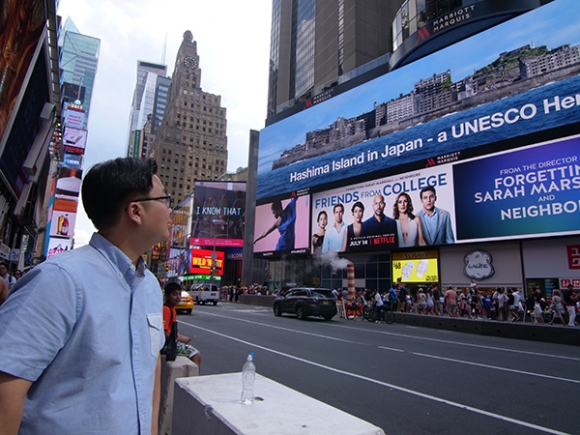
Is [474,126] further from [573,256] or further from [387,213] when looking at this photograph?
[573,256]

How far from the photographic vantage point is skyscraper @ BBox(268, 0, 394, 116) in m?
47.1

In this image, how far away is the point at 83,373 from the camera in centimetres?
126

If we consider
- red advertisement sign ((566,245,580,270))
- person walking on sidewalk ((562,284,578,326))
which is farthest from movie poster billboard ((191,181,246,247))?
person walking on sidewalk ((562,284,578,326))

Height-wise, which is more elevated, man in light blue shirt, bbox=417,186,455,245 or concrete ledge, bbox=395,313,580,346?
man in light blue shirt, bbox=417,186,455,245

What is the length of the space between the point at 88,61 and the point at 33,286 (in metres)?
183

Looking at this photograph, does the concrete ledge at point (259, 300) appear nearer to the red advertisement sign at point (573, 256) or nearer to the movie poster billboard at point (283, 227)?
the movie poster billboard at point (283, 227)

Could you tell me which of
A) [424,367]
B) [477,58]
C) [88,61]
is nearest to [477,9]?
[477,58]

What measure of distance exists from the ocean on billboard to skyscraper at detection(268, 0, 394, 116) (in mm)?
13345

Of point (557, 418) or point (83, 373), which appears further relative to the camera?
point (557, 418)

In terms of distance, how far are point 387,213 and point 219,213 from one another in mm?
47372

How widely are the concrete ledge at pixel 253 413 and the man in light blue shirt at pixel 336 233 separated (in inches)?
1235

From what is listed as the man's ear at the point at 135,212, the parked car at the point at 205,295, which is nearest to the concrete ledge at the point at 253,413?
the man's ear at the point at 135,212

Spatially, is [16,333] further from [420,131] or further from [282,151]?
[282,151]

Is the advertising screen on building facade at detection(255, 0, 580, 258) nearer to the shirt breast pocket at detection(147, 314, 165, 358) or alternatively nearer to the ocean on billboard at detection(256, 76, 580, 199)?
the ocean on billboard at detection(256, 76, 580, 199)
